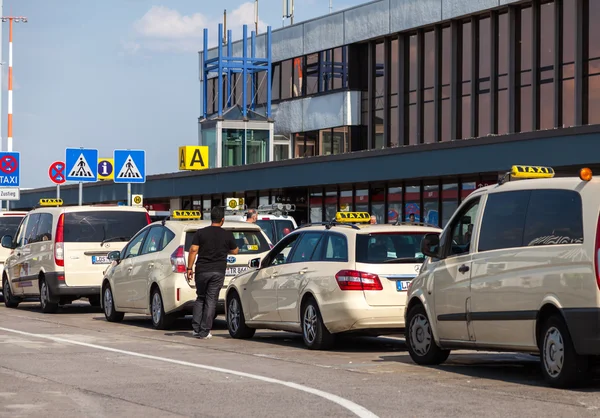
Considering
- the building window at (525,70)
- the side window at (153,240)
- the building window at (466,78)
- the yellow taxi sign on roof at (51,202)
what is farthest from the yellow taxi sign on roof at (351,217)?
the building window at (466,78)

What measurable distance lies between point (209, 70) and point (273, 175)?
1272cm

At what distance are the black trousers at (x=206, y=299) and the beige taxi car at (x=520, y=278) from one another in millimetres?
4194

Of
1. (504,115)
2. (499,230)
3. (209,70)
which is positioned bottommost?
(499,230)

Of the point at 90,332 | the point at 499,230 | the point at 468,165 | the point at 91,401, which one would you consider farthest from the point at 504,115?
the point at 91,401

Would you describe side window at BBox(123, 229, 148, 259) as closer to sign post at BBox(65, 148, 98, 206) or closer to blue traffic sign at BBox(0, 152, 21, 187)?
sign post at BBox(65, 148, 98, 206)

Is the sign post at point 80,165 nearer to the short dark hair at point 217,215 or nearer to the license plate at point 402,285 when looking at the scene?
the short dark hair at point 217,215

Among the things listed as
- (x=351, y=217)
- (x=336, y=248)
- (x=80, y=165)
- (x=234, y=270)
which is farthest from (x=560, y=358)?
(x=80, y=165)

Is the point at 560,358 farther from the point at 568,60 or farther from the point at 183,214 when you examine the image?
the point at 568,60

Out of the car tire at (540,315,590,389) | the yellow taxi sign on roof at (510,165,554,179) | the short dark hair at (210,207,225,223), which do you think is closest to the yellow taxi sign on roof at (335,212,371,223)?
the short dark hair at (210,207,225,223)

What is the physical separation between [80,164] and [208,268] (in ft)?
53.4

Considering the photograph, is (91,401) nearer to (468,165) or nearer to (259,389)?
(259,389)

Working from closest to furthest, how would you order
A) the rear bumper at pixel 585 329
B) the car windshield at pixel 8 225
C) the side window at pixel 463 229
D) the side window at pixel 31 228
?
the rear bumper at pixel 585 329, the side window at pixel 463 229, the side window at pixel 31 228, the car windshield at pixel 8 225

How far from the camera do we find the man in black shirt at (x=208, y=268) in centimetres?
1670

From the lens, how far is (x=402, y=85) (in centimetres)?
4344
